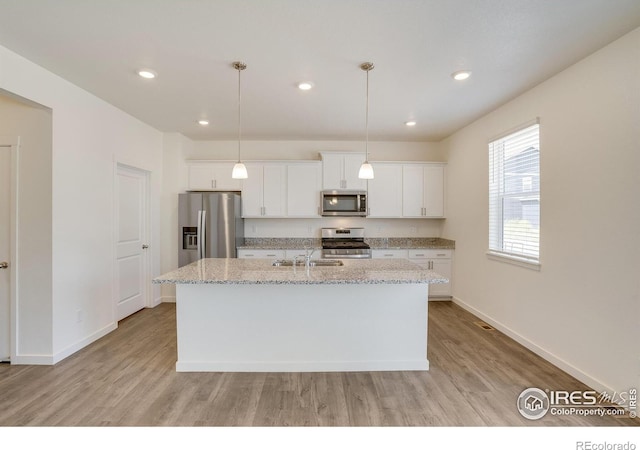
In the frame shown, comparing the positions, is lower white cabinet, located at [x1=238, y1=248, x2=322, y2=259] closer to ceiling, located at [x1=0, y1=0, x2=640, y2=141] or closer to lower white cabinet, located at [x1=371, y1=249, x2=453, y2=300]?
lower white cabinet, located at [x1=371, y1=249, x2=453, y2=300]

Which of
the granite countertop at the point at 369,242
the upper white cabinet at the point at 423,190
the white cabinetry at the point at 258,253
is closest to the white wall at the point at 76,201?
the white cabinetry at the point at 258,253

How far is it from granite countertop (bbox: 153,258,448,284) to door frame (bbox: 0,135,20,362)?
1536mm

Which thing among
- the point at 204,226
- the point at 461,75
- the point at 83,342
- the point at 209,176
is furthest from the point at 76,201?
the point at 461,75

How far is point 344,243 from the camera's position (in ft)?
16.9

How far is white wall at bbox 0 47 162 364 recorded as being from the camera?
279cm

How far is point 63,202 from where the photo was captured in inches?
115

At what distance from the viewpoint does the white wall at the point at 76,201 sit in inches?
110

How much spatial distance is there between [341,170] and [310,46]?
2.70 metres

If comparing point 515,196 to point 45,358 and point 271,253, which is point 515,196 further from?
point 45,358

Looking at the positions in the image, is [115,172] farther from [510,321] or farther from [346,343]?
[510,321]

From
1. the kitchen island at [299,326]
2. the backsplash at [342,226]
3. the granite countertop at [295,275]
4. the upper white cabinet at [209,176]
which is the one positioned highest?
the upper white cabinet at [209,176]

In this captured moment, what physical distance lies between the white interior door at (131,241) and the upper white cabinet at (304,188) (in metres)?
2.08

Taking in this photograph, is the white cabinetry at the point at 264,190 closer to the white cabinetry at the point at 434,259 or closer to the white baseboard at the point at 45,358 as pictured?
the white cabinetry at the point at 434,259

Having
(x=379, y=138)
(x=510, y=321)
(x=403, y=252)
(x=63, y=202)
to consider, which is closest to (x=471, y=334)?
(x=510, y=321)
